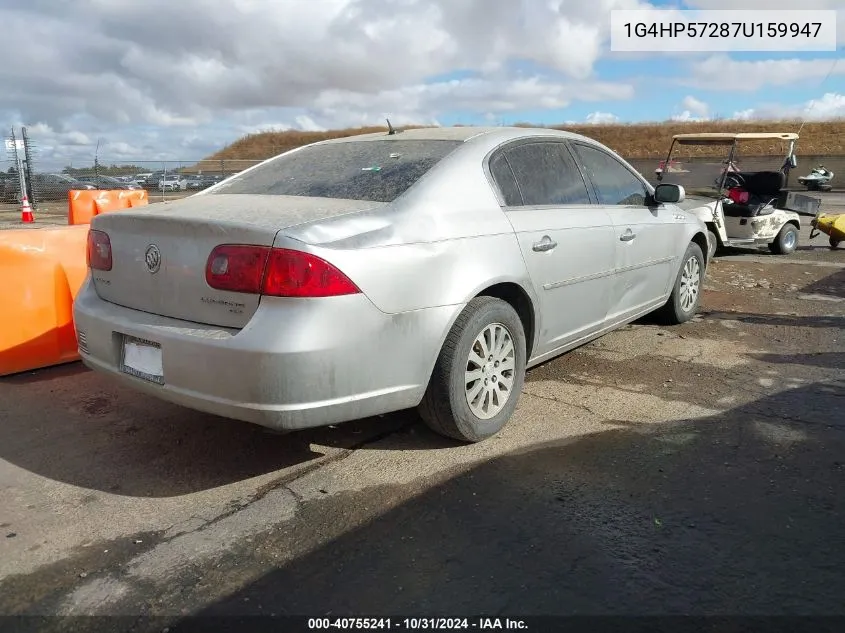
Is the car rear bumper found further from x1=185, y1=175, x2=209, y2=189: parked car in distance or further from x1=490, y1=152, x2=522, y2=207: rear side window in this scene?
x1=185, y1=175, x2=209, y2=189: parked car in distance

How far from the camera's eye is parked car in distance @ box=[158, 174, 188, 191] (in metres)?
28.7

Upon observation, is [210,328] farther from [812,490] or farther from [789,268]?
[789,268]

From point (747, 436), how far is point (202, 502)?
9.05ft

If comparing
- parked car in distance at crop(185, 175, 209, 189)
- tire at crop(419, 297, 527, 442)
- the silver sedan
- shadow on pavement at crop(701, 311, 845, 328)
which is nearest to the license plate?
the silver sedan

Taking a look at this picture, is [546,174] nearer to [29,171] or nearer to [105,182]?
[29,171]

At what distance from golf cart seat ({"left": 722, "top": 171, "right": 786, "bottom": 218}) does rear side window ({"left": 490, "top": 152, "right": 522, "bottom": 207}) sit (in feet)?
23.6

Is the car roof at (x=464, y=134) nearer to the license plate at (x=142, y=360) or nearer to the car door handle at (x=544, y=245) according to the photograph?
the car door handle at (x=544, y=245)

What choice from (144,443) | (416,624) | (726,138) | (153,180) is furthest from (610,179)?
(153,180)

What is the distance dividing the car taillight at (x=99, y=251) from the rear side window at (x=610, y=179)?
2.98 metres

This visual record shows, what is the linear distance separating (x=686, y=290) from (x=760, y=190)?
561 centimetres

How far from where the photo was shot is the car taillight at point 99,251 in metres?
3.45

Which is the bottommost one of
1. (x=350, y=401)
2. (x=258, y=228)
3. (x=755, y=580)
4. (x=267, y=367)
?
(x=755, y=580)

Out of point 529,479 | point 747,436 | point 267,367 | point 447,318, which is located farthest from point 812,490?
point 267,367

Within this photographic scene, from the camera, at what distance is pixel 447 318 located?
3268 millimetres
